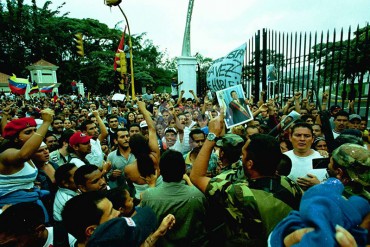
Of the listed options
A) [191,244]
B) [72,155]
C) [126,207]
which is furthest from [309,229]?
[72,155]

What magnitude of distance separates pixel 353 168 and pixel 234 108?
2.17 m

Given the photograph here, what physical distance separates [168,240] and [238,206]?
0.94 m

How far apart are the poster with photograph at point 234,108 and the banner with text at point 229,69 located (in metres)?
1.82

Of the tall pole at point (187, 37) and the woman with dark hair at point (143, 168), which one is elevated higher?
the tall pole at point (187, 37)

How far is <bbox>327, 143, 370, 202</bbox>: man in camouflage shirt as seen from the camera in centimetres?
154

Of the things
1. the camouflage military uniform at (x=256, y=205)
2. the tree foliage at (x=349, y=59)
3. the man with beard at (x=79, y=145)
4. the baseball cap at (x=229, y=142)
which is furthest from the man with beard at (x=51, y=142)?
the tree foliage at (x=349, y=59)

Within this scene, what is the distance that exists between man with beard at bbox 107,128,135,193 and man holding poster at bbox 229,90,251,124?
5.37ft

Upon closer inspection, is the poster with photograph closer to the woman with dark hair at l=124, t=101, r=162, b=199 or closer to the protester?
the woman with dark hair at l=124, t=101, r=162, b=199

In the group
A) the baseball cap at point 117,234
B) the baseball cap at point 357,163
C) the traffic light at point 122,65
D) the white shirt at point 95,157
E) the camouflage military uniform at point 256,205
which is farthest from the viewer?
the traffic light at point 122,65

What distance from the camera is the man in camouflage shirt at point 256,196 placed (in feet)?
5.37

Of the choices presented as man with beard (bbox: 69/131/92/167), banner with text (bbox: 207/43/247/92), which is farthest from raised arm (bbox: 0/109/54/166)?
banner with text (bbox: 207/43/247/92)

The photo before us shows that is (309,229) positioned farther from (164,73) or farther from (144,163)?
(164,73)

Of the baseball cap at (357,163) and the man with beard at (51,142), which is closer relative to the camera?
the baseball cap at (357,163)

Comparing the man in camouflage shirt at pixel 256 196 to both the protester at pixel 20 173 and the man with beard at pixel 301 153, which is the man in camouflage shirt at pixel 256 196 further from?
the protester at pixel 20 173
